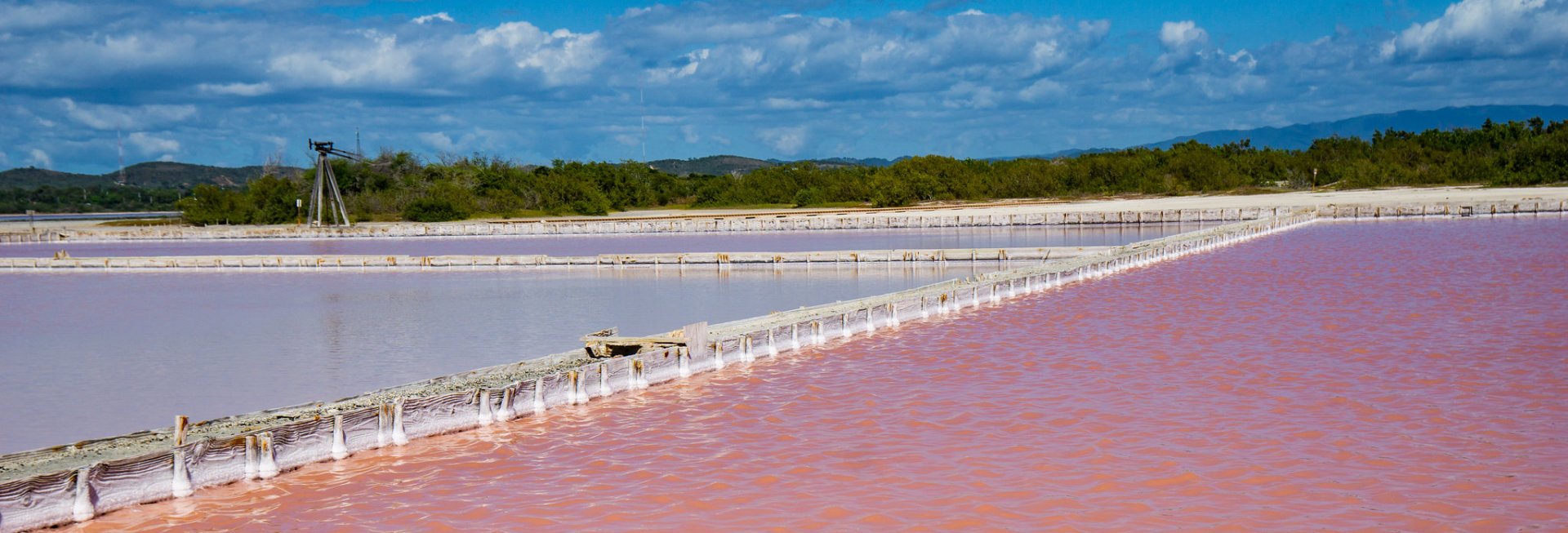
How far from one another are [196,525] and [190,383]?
503 centimetres

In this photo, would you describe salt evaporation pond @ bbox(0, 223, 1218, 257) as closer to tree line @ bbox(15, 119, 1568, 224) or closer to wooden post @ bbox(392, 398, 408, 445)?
tree line @ bbox(15, 119, 1568, 224)

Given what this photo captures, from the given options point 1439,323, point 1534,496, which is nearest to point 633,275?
point 1439,323

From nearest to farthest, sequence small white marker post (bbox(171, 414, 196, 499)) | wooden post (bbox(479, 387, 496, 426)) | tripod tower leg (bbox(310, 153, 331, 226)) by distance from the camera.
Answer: small white marker post (bbox(171, 414, 196, 499))
wooden post (bbox(479, 387, 496, 426))
tripod tower leg (bbox(310, 153, 331, 226))

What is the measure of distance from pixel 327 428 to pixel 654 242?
25.7m

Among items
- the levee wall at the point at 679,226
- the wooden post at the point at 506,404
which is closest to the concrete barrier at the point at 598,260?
the levee wall at the point at 679,226

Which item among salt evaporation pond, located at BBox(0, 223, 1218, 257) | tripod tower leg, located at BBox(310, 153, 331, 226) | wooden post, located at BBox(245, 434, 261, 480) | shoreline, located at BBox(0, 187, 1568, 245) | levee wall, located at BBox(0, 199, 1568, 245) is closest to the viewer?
wooden post, located at BBox(245, 434, 261, 480)

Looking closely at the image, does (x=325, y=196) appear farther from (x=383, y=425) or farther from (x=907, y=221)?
(x=383, y=425)

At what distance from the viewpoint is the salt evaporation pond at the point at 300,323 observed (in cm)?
984

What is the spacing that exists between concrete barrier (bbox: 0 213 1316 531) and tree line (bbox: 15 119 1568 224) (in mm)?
40258

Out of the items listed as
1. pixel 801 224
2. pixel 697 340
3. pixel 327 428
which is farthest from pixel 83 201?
pixel 327 428

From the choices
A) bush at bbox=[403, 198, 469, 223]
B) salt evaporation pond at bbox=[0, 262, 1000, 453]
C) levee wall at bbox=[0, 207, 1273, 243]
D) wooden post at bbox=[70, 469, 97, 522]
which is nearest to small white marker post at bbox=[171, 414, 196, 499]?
wooden post at bbox=[70, 469, 97, 522]

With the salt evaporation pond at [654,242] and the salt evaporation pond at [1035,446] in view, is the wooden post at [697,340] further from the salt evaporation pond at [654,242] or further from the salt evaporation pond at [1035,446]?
the salt evaporation pond at [654,242]

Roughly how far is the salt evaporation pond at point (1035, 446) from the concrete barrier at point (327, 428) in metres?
0.12

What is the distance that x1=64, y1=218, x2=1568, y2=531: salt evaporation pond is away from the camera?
19.5 ft
